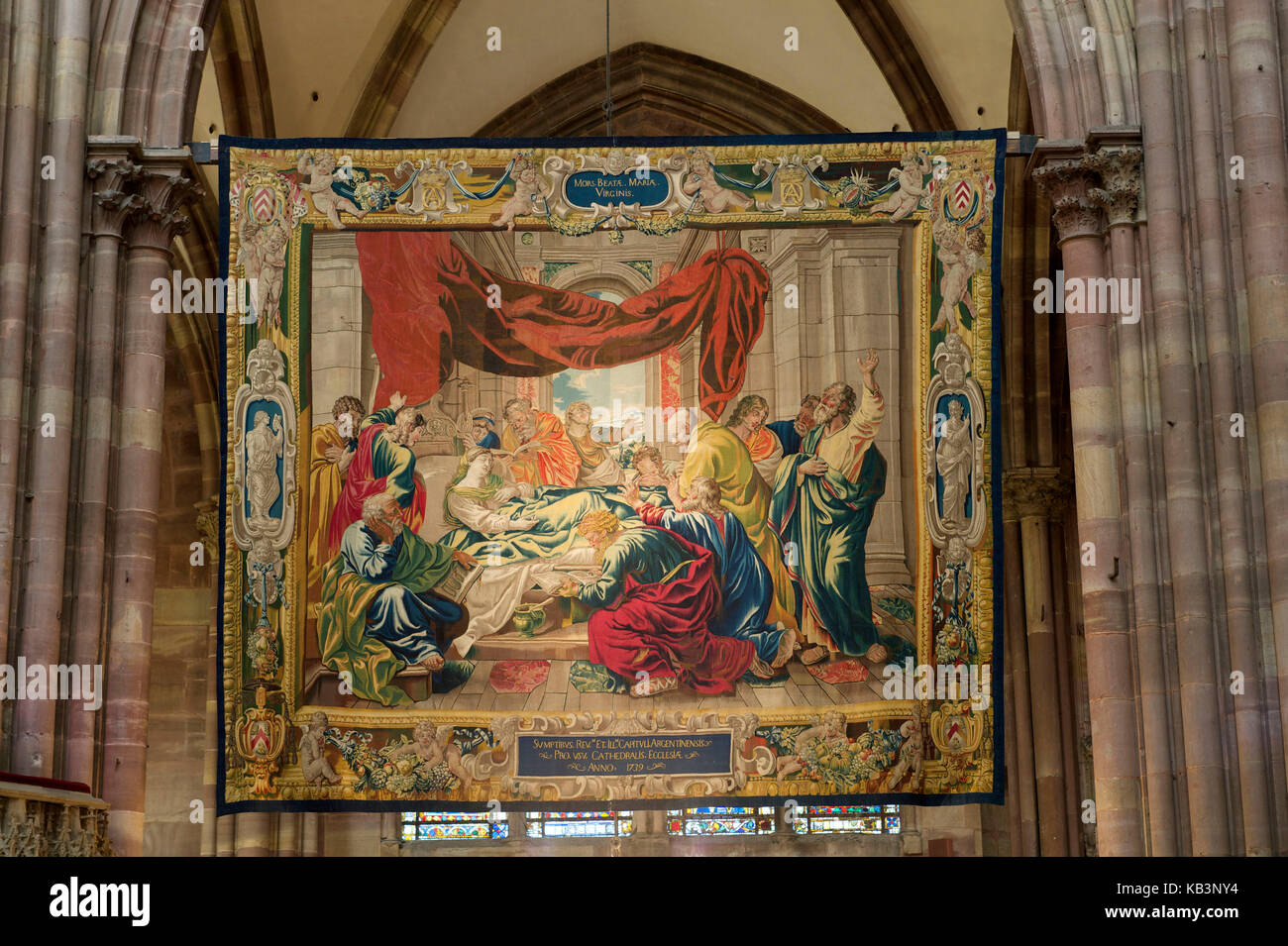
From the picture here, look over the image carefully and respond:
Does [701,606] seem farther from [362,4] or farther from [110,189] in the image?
[362,4]

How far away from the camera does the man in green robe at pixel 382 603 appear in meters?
12.6

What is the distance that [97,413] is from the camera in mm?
12383

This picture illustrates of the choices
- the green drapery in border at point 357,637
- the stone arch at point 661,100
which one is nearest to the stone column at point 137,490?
the green drapery in border at point 357,637

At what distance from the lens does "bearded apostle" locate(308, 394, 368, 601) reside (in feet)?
41.8

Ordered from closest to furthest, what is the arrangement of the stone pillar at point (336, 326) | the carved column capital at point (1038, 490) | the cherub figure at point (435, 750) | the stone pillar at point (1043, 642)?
the cherub figure at point (435, 750) → the stone pillar at point (336, 326) → the stone pillar at point (1043, 642) → the carved column capital at point (1038, 490)

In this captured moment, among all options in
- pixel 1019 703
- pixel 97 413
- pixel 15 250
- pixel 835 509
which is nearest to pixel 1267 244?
pixel 835 509

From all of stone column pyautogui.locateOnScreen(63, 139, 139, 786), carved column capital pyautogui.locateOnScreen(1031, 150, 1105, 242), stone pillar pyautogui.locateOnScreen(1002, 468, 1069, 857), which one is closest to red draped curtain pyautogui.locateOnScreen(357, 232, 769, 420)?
stone column pyautogui.locateOnScreen(63, 139, 139, 786)

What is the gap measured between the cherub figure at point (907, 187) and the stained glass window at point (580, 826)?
825cm

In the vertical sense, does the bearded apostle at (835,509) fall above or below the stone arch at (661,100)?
below

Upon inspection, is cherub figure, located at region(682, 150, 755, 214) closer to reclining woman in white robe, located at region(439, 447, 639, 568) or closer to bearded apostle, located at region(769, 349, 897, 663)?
A: bearded apostle, located at region(769, 349, 897, 663)

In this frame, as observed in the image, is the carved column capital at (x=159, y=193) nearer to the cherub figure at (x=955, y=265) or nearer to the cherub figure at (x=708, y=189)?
the cherub figure at (x=708, y=189)

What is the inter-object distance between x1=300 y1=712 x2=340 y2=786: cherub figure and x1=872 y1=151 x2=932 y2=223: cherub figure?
17.1 feet

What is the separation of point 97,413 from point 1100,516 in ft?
22.0
